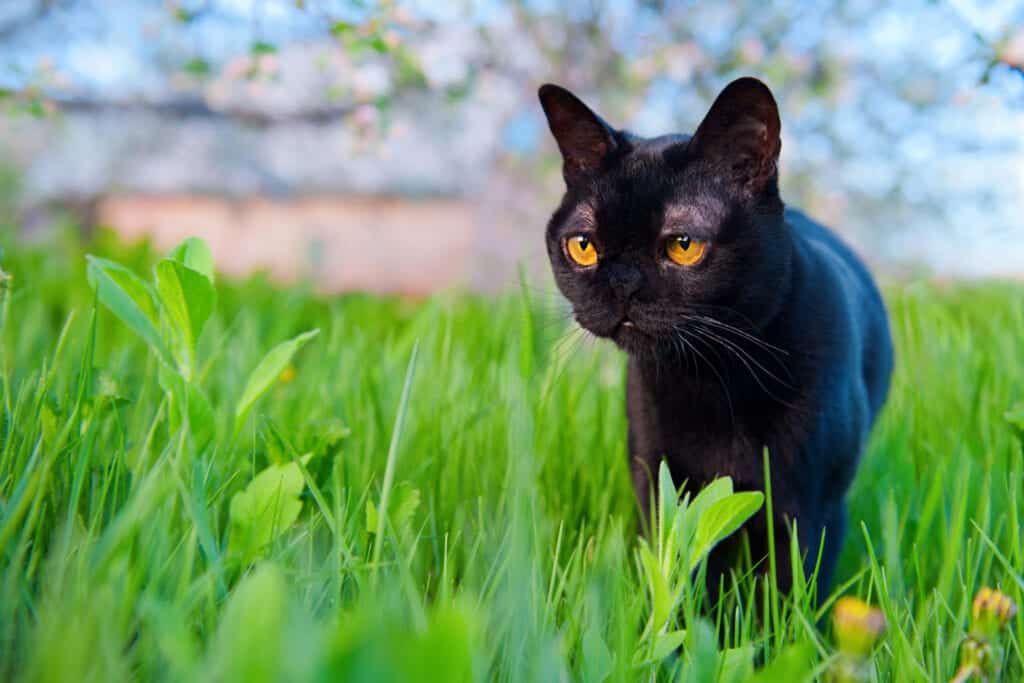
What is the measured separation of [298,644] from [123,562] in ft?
1.02

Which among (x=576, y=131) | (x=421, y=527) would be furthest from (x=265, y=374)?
(x=576, y=131)

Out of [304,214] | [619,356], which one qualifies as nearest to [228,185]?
[304,214]

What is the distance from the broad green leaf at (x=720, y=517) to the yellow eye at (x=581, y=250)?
0.55 metres

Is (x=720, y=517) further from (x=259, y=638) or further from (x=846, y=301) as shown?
(x=846, y=301)

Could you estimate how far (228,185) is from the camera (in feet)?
21.7

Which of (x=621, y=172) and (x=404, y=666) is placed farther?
(x=621, y=172)

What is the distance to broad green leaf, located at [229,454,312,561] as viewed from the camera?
996mm

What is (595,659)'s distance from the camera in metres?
0.78

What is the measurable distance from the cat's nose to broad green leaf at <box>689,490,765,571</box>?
1.48 ft

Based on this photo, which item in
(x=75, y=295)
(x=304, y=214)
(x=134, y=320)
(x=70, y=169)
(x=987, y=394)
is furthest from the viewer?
(x=304, y=214)

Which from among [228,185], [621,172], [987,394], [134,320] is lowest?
[987,394]

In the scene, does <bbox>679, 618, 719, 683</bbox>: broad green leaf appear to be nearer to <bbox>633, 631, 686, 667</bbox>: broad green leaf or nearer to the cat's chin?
<bbox>633, 631, 686, 667</bbox>: broad green leaf

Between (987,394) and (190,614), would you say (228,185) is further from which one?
(190,614)

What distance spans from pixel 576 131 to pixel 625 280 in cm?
29
